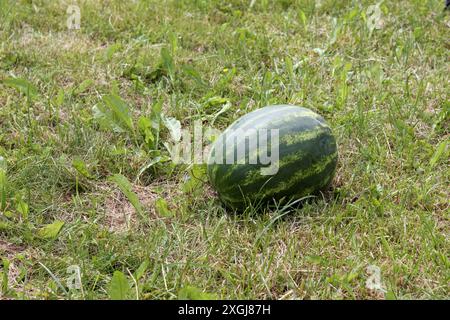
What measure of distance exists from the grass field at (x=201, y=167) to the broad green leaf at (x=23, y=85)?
0.01 meters

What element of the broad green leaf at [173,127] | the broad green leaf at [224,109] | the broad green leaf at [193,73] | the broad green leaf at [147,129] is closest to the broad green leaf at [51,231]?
the broad green leaf at [147,129]

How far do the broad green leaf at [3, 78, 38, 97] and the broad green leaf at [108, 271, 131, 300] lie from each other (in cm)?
167

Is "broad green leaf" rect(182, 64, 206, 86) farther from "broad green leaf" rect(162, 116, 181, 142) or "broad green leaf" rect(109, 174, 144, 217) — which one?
"broad green leaf" rect(109, 174, 144, 217)

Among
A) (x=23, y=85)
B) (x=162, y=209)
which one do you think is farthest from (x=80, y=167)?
(x=23, y=85)

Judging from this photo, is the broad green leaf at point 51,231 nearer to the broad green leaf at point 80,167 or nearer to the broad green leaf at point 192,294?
the broad green leaf at point 80,167

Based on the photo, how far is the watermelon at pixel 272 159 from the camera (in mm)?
2748

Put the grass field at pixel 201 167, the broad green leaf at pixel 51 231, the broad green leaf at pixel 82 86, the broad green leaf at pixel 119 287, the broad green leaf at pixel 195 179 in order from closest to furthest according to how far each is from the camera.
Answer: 1. the broad green leaf at pixel 119 287
2. the grass field at pixel 201 167
3. the broad green leaf at pixel 51 231
4. the broad green leaf at pixel 195 179
5. the broad green leaf at pixel 82 86

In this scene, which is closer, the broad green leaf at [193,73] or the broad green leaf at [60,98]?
the broad green leaf at [60,98]

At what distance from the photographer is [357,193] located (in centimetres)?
305

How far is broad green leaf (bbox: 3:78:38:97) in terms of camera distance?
358 centimetres

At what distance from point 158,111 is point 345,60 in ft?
5.19

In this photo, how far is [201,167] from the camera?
3.08 m
